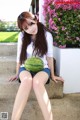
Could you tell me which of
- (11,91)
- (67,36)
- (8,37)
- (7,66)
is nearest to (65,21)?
(67,36)

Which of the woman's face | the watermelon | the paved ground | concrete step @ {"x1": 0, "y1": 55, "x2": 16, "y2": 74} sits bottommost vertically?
the paved ground

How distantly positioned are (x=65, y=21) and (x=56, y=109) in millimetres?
1227

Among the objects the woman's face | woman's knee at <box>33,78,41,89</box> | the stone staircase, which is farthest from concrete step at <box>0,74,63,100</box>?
the woman's face

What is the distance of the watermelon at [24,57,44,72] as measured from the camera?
A: 3.47 meters

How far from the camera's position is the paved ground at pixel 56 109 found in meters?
3.56

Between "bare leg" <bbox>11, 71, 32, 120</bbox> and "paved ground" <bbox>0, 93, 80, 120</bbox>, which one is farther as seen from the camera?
"paved ground" <bbox>0, 93, 80, 120</bbox>

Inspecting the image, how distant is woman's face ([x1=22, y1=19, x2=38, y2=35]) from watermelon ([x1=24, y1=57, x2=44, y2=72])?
0.35 m

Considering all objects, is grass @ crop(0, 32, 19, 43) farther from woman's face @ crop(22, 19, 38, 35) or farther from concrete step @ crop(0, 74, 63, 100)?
woman's face @ crop(22, 19, 38, 35)

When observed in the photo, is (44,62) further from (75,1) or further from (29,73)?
(75,1)

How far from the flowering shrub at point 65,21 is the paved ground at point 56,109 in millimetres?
830

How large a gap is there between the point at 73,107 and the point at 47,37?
Result: 3.14 feet

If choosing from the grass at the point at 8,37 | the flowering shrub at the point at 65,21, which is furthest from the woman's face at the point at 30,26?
the grass at the point at 8,37

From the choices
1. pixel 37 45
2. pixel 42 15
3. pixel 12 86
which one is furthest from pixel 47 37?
pixel 42 15

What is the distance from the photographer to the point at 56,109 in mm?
3613
